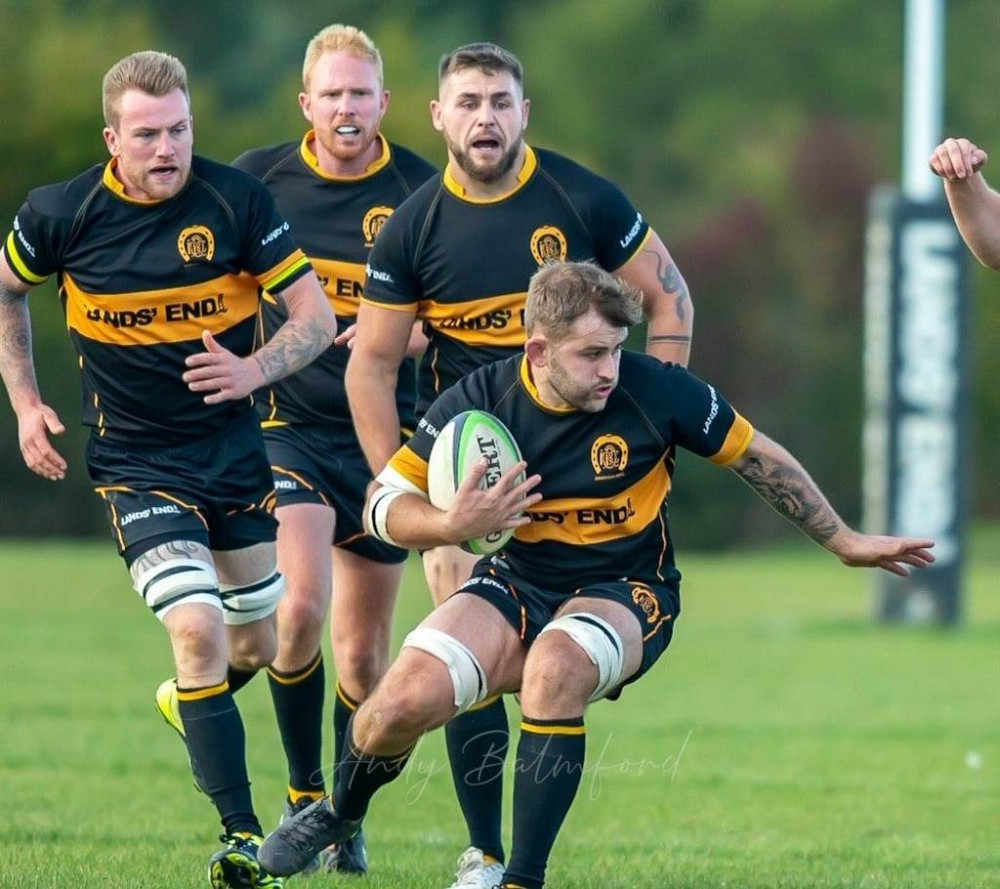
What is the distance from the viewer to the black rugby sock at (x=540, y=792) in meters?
6.01

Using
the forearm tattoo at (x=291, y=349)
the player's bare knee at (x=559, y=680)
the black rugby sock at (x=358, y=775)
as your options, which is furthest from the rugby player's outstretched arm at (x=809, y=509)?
the forearm tattoo at (x=291, y=349)

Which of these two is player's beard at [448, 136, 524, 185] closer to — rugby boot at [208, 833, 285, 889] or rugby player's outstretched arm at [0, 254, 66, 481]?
rugby player's outstretched arm at [0, 254, 66, 481]

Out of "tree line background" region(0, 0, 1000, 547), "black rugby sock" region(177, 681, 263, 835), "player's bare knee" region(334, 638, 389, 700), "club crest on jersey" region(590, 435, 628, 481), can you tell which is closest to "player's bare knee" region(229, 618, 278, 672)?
"player's bare knee" region(334, 638, 389, 700)

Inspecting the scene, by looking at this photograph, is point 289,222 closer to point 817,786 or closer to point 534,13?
point 817,786

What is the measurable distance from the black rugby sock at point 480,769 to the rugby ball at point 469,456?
2.74ft

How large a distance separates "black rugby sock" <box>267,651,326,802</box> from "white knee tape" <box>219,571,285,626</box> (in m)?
0.58

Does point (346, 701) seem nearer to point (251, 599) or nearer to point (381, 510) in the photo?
point (251, 599)

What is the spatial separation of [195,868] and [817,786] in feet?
14.9

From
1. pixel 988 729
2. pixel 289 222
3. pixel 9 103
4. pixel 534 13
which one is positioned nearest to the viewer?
pixel 289 222

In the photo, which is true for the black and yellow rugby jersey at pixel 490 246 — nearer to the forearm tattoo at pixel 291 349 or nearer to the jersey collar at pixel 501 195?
the jersey collar at pixel 501 195

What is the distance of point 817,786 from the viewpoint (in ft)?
34.8

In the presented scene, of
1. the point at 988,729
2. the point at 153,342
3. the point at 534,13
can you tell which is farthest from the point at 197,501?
the point at 534,13

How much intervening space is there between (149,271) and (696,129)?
4951cm

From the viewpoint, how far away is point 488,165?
6.96 meters
